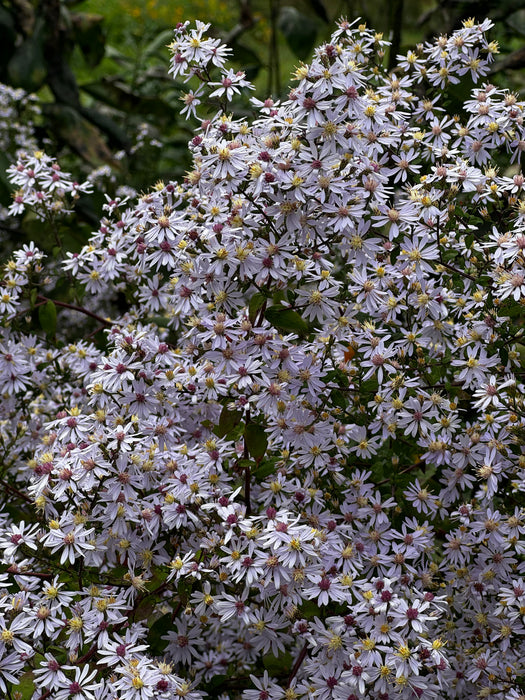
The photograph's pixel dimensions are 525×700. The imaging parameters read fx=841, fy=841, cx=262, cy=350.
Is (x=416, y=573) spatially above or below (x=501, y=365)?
below

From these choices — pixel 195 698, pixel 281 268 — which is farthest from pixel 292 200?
pixel 195 698

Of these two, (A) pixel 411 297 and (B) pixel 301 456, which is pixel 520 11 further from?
(B) pixel 301 456

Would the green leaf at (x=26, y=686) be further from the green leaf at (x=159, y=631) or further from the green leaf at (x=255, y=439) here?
the green leaf at (x=255, y=439)

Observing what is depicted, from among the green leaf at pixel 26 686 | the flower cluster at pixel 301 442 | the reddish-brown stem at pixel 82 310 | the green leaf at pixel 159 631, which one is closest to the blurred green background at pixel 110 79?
the reddish-brown stem at pixel 82 310

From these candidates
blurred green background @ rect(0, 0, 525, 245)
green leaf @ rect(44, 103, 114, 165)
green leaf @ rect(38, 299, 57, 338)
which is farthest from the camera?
green leaf @ rect(44, 103, 114, 165)

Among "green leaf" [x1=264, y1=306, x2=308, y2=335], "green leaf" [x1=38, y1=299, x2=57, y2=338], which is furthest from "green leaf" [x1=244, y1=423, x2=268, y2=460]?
"green leaf" [x1=38, y1=299, x2=57, y2=338]

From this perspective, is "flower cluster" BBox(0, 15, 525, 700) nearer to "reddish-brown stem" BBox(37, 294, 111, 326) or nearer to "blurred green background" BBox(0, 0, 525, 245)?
"reddish-brown stem" BBox(37, 294, 111, 326)

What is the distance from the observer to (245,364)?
1.28 meters

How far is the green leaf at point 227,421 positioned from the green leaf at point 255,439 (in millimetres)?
39

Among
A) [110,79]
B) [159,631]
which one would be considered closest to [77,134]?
[110,79]

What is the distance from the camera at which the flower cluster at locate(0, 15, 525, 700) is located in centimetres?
126

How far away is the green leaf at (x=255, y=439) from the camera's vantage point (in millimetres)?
1330

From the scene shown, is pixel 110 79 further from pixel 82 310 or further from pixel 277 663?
pixel 277 663

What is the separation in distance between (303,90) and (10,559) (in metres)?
0.86
